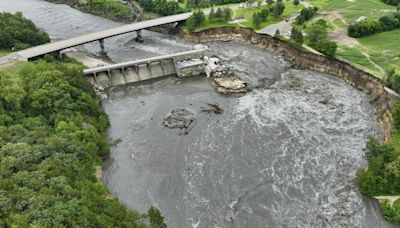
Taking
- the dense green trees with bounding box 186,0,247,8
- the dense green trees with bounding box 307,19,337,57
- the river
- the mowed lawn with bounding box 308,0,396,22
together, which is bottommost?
the river

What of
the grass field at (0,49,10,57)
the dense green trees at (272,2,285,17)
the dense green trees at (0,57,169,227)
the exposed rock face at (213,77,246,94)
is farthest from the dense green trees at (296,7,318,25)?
the grass field at (0,49,10,57)

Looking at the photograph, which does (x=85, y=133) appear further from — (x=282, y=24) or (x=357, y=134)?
(x=282, y=24)

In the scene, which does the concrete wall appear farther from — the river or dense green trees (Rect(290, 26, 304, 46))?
dense green trees (Rect(290, 26, 304, 46))

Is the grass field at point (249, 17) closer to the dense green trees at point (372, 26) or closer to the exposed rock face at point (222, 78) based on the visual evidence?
the exposed rock face at point (222, 78)

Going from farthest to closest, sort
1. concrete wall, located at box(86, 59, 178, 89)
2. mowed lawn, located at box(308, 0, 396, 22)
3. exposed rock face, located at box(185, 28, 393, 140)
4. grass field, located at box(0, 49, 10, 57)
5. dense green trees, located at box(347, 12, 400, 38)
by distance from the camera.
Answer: mowed lawn, located at box(308, 0, 396, 22) → dense green trees, located at box(347, 12, 400, 38) → grass field, located at box(0, 49, 10, 57) → concrete wall, located at box(86, 59, 178, 89) → exposed rock face, located at box(185, 28, 393, 140)

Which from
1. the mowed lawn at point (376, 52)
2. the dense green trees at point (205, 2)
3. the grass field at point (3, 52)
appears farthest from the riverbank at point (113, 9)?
the mowed lawn at point (376, 52)

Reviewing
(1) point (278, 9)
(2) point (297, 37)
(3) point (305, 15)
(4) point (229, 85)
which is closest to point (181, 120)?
(4) point (229, 85)
